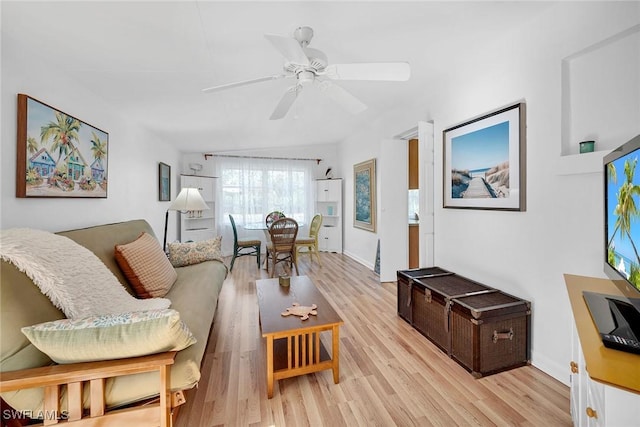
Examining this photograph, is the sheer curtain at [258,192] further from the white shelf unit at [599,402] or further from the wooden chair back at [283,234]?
the white shelf unit at [599,402]

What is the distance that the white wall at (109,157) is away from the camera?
1513 mm

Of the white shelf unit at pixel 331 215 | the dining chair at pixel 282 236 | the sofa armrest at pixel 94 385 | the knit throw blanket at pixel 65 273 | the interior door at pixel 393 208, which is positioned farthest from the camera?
the white shelf unit at pixel 331 215

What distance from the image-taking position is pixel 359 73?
1.65 metres

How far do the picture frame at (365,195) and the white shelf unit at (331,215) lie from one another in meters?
0.70

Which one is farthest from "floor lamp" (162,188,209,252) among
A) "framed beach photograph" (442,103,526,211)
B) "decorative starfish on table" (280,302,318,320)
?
"framed beach photograph" (442,103,526,211)

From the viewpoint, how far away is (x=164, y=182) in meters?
4.23

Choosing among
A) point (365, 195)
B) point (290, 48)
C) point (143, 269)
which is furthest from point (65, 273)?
point (365, 195)

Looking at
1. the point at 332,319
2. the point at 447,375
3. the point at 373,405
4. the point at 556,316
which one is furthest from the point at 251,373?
the point at 556,316

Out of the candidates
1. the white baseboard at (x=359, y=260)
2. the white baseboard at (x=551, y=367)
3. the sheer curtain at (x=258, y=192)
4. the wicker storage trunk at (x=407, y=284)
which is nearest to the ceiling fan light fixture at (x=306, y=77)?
the wicker storage trunk at (x=407, y=284)

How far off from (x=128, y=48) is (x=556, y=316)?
10.7 ft

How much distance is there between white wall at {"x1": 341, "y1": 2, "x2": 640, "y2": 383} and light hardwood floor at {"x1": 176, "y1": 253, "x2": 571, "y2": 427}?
0.41 meters

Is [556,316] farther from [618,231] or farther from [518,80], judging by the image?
[518,80]

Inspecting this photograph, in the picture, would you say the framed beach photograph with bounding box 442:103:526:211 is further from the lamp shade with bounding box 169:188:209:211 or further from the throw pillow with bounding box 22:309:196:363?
the lamp shade with bounding box 169:188:209:211

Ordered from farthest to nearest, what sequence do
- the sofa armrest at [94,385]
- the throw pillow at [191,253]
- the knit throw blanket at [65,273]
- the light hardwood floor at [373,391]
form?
the throw pillow at [191,253] < the light hardwood floor at [373,391] < the knit throw blanket at [65,273] < the sofa armrest at [94,385]
